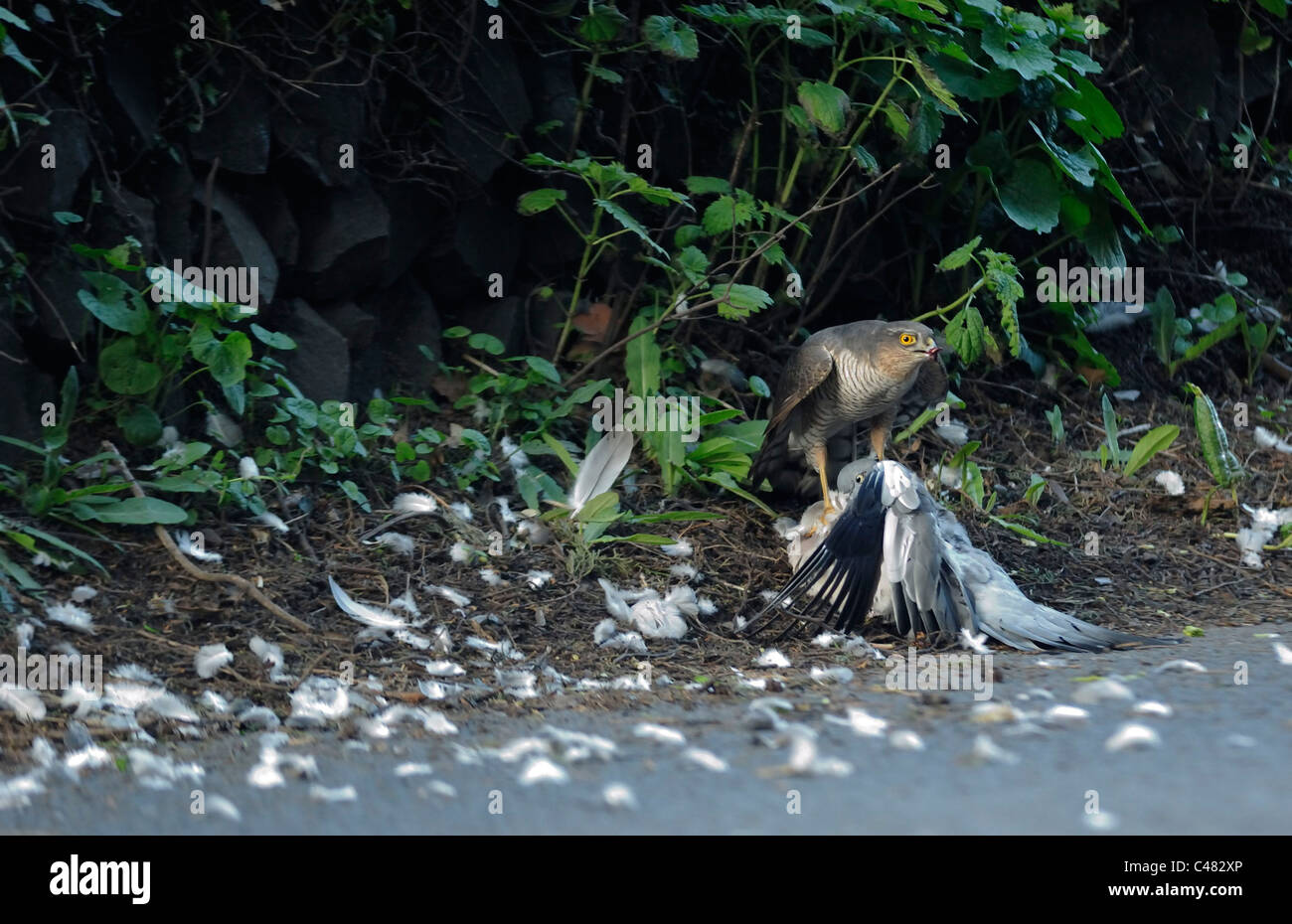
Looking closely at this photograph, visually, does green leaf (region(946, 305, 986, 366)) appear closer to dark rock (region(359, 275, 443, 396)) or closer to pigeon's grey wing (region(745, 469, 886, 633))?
pigeon's grey wing (region(745, 469, 886, 633))

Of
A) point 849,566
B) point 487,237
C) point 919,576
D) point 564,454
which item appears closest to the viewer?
point 919,576

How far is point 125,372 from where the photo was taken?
3932mm

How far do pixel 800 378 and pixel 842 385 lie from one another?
0.16m

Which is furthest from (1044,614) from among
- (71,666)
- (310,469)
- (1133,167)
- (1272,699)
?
(1133,167)

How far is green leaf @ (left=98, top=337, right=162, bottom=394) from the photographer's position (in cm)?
392

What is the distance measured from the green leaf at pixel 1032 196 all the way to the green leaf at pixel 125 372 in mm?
3474

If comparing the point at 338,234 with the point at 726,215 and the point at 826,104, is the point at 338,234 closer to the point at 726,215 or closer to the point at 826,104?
the point at 726,215

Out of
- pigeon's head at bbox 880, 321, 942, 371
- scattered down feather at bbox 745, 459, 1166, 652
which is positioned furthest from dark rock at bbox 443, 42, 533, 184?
scattered down feather at bbox 745, 459, 1166, 652

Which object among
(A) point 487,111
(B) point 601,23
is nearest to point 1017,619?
(B) point 601,23

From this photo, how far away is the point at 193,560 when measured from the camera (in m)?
3.70

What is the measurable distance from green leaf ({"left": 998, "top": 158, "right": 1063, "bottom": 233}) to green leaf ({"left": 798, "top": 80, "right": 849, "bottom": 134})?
0.97 metres

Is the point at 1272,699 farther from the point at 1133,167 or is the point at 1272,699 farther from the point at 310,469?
the point at 1133,167

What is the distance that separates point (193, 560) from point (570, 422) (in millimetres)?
1772

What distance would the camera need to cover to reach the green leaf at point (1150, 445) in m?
5.18
